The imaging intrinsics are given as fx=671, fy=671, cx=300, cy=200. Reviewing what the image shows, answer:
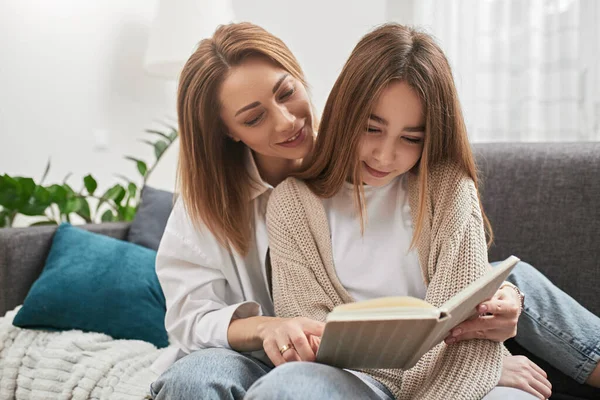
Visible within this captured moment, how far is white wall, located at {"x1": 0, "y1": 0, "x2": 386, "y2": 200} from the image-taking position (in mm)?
2531

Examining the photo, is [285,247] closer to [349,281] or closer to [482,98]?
[349,281]

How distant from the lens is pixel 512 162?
1708 millimetres

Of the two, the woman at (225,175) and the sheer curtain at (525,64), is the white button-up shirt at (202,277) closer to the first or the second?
the woman at (225,175)

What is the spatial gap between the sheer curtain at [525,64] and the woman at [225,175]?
1213 millimetres

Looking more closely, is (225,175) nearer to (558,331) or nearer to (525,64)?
(558,331)

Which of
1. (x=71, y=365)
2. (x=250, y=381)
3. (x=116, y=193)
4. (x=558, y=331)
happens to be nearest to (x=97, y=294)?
(x=71, y=365)

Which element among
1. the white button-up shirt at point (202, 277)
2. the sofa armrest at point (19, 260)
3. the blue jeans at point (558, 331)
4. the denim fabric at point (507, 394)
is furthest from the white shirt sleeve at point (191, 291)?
the sofa armrest at point (19, 260)

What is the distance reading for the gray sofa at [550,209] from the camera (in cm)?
156

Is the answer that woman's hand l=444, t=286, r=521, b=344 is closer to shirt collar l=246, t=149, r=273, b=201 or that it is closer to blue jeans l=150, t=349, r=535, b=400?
blue jeans l=150, t=349, r=535, b=400

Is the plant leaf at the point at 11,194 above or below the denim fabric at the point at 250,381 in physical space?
above

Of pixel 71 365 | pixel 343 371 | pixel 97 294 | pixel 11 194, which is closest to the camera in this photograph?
pixel 343 371

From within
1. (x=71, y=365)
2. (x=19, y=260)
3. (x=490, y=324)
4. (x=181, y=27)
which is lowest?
(x=71, y=365)

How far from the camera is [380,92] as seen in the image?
110 centimetres

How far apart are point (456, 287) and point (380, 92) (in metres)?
0.34
